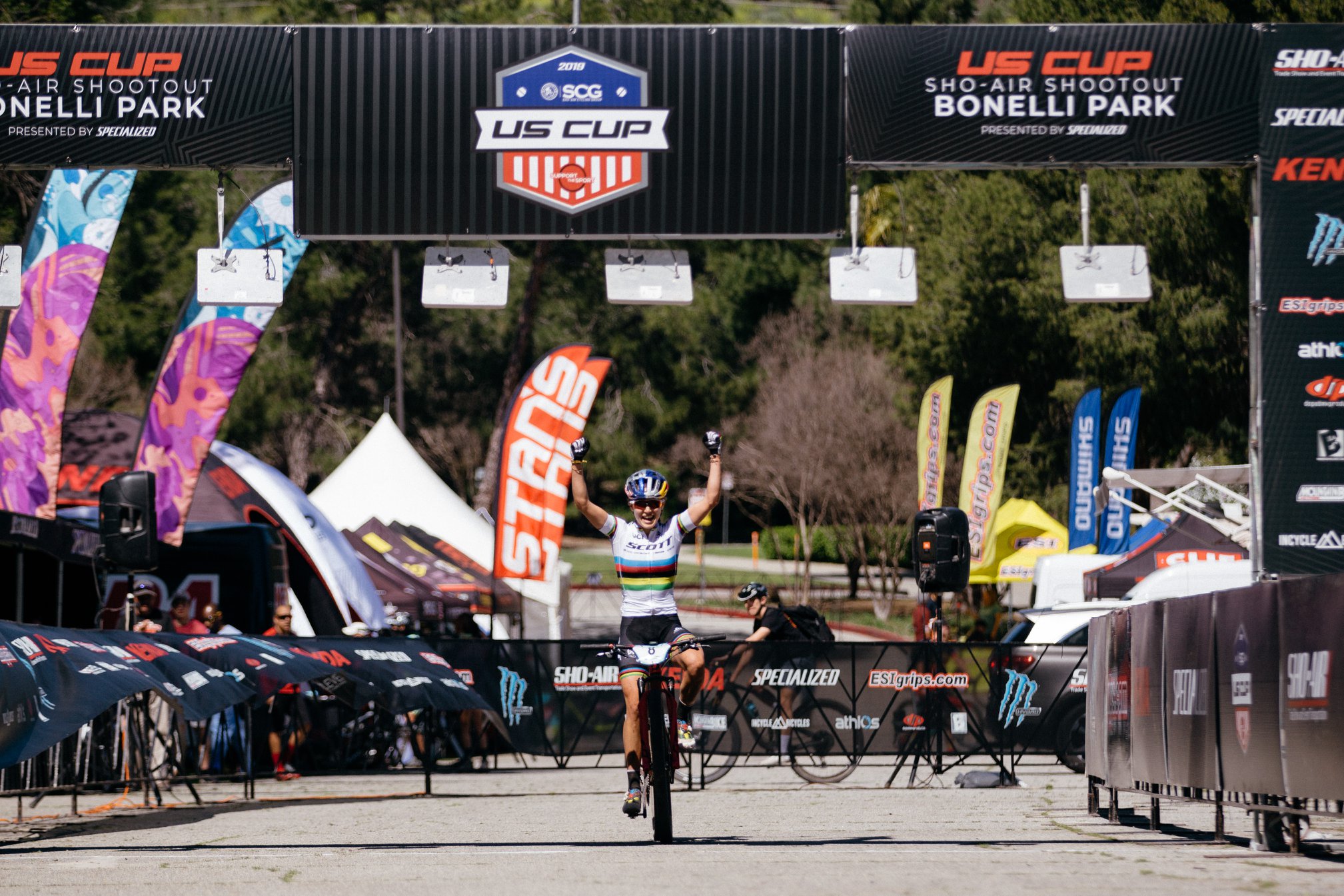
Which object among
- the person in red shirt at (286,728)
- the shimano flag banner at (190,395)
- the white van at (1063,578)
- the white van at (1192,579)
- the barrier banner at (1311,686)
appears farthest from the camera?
the white van at (1063,578)

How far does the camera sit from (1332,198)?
13.3 meters

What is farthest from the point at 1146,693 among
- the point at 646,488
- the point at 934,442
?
the point at 934,442

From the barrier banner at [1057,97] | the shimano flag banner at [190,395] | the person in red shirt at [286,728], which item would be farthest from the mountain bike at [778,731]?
the barrier banner at [1057,97]

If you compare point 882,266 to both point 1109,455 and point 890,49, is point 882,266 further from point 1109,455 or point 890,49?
point 1109,455

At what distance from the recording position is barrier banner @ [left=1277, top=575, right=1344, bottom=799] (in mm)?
8461

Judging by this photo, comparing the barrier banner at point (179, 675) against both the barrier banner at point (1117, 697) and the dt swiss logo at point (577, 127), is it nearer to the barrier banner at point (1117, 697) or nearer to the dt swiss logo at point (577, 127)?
the dt swiss logo at point (577, 127)

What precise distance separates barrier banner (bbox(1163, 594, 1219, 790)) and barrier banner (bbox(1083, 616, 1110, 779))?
163cm

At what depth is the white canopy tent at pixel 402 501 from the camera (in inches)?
1191

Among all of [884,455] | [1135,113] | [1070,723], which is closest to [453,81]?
[1135,113]

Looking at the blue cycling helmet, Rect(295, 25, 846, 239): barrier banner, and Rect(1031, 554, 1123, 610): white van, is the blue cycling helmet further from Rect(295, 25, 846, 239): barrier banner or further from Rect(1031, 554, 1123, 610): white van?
Answer: Rect(1031, 554, 1123, 610): white van

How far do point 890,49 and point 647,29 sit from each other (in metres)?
1.90

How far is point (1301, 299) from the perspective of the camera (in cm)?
1359

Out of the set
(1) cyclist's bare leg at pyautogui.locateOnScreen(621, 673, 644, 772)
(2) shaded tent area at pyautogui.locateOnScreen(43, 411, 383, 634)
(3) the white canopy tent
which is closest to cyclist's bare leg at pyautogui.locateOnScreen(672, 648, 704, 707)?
(1) cyclist's bare leg at pyautogui.locateOnScreen(621, 673, 644, 772)

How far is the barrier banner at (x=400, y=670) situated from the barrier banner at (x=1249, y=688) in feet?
29.3
